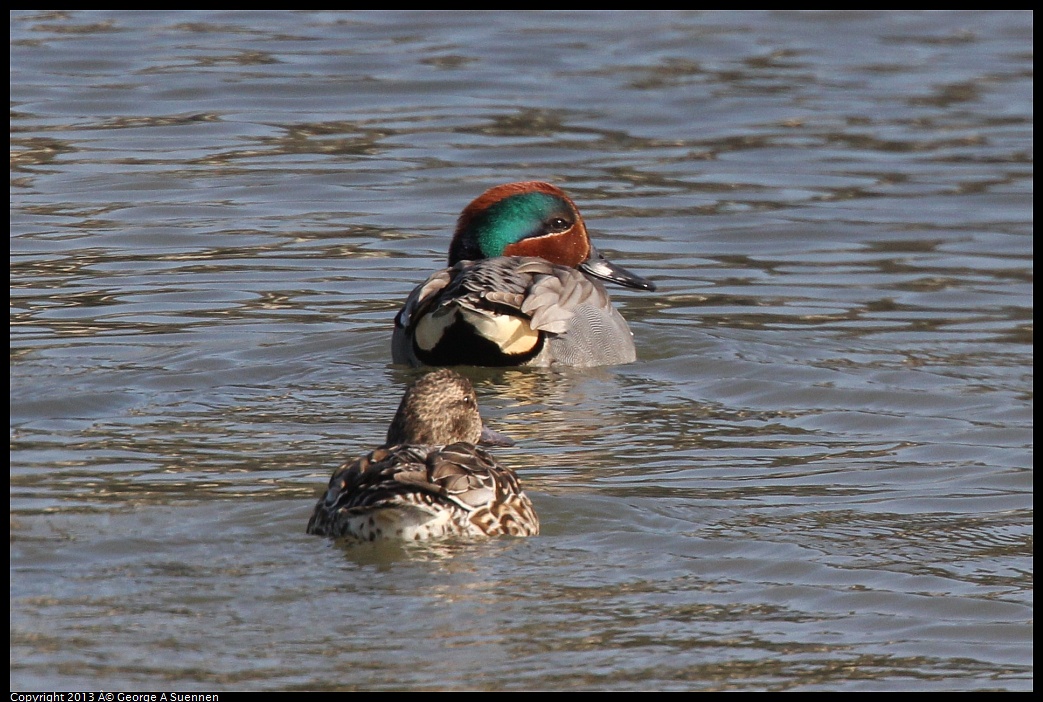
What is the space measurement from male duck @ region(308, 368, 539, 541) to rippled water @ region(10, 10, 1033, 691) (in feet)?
0.31

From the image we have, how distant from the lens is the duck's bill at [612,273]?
11.0m

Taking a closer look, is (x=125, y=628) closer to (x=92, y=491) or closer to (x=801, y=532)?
(x=92, y=491)

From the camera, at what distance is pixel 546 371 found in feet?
31.6

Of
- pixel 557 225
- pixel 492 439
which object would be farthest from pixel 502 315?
pixel 492 439

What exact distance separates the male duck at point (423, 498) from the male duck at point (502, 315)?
2908 mm

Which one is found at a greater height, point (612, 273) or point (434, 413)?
point (434, 413)

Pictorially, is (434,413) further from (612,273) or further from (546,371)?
(612,273)

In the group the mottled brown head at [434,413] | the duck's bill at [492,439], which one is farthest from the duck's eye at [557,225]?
the mottled brown head at [434,413]

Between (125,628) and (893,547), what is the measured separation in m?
2.78

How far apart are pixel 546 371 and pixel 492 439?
214 centimetres

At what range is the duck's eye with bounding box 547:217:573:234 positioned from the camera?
10781 millimetres

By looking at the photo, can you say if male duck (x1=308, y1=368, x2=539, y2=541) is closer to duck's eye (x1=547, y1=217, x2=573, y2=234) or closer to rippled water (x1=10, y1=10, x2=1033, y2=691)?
rippled water (x1=10, y1=10, x2=1033, y2=691)
